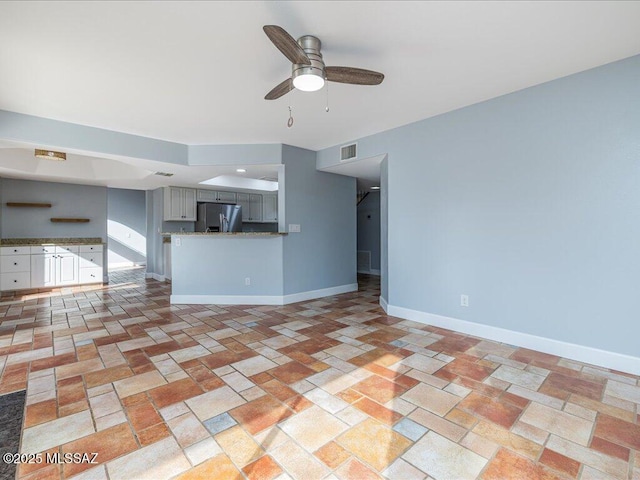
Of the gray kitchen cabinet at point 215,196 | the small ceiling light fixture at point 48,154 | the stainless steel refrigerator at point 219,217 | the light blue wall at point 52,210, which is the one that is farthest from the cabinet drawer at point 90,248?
the small ceiling light fixture at point 48,154

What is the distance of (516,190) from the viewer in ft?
9.48

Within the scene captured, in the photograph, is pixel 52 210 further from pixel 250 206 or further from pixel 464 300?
pixel 464 300

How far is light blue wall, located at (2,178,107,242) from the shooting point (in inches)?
228

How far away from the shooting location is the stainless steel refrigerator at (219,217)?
6.58 metres

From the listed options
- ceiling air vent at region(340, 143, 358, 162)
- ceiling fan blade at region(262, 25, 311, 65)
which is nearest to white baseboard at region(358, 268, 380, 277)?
ceiling air vent at region(340, 143, 358, 162)

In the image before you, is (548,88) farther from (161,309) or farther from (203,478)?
(161,309)

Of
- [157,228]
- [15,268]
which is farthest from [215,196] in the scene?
[15,268]

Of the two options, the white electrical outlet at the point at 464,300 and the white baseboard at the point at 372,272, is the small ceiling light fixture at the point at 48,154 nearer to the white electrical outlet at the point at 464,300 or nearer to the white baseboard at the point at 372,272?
the white electrical outlet at the point at 464,300

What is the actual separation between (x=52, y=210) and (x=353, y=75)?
6.92 metres

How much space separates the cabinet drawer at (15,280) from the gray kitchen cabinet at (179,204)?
2520 millimetres

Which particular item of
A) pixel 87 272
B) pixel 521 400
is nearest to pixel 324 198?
pixel 521 400

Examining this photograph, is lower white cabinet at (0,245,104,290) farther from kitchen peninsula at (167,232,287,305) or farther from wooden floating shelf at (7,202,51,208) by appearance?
kitchen peninsula at (167,232,287,305)

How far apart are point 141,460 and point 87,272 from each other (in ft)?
20.3

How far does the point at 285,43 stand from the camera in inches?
69.1
